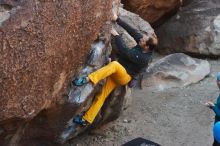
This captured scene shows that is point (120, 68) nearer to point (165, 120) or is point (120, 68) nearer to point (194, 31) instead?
Result: point (165, 120)

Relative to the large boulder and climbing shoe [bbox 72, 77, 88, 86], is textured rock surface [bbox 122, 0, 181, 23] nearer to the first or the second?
the large boulder

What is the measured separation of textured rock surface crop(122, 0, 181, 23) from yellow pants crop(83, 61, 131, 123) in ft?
10.4

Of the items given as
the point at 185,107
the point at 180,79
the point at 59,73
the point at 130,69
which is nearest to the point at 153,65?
the point at 180,79

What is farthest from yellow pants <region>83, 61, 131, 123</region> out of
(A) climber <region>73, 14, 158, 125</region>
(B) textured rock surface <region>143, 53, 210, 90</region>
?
(B) textured rock surface <region>143, 53, 210, 90</region>

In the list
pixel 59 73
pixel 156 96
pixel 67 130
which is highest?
pixel 59 73

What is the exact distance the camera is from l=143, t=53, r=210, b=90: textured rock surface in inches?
349

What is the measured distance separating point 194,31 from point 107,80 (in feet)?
14.6

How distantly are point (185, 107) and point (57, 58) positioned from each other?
11.3ft

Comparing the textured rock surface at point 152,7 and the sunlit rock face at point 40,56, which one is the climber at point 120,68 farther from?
the textured rock surface at point 152,7

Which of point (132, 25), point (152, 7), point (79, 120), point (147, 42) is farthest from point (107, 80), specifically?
point (152, 7)

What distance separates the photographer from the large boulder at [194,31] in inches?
401

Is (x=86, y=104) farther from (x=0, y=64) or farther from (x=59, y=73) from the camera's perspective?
(x=0, y=64)

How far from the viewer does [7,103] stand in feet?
16.0

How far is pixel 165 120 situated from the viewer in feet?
25.3
